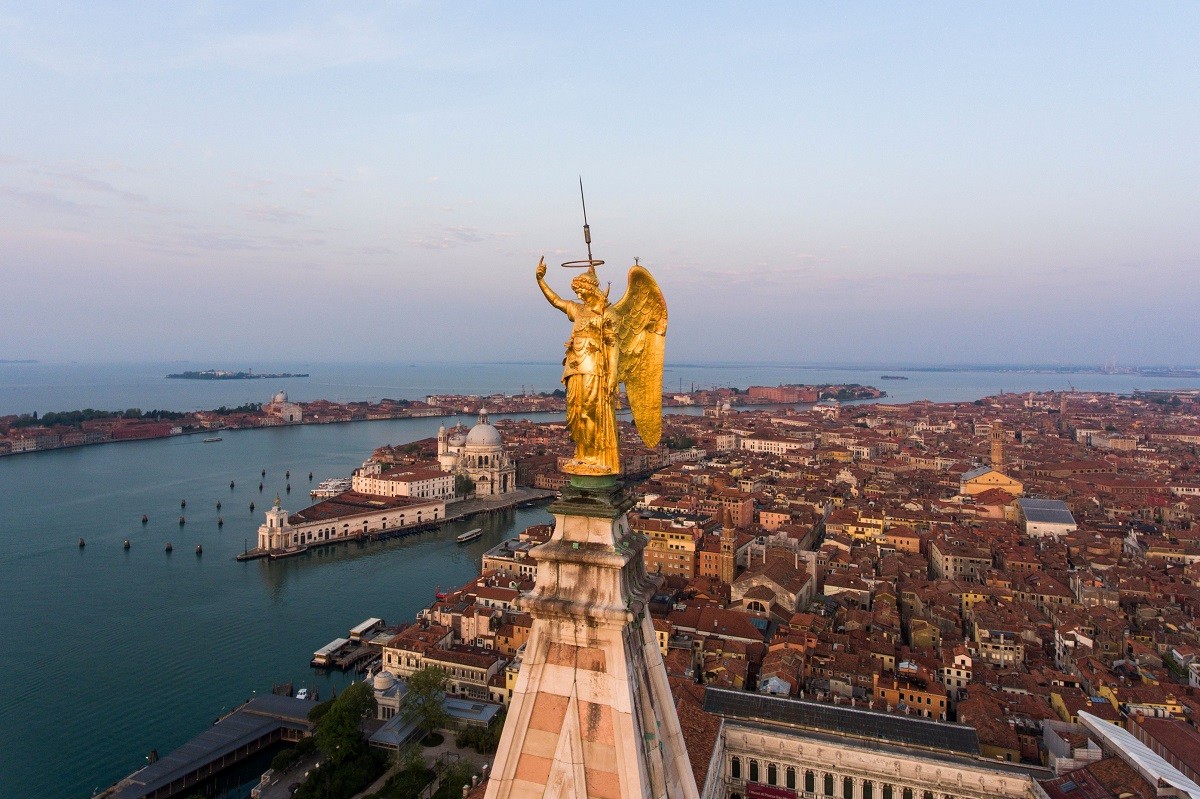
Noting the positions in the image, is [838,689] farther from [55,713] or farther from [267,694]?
[55,713]

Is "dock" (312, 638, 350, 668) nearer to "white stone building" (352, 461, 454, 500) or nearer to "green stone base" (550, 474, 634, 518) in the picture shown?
"green stone base" (550, 474, 634, 518)

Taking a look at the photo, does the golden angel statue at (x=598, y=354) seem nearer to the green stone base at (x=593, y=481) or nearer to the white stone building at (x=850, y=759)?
the green stone base at (x=593, y=481)

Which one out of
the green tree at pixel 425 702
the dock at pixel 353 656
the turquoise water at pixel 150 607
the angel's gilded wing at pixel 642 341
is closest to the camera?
the angel's gilded wing at pixel 642 341

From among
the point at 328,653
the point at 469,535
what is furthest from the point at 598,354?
the point at 469,535

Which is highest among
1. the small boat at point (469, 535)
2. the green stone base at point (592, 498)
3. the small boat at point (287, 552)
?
the green stone base at point (592, 498)

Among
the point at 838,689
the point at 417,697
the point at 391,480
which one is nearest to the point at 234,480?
the point at 391,480

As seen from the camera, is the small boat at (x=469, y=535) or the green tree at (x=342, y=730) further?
Result: the small boat at (x=469, y=535)

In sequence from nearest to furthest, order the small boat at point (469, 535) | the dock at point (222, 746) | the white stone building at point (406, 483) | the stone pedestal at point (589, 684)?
the stone pedestal at point (589, 684), the dock at point (222, 746), the small boat at point (469, 535), the white stone building at point (406, 483)

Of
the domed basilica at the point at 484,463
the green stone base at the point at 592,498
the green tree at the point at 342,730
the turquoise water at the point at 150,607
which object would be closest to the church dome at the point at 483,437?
the domed basilica at the point at 484,463
